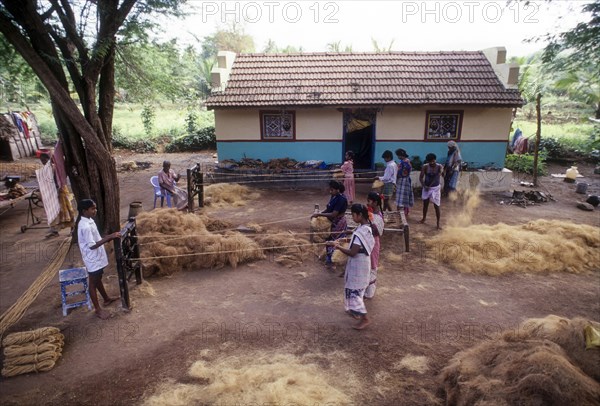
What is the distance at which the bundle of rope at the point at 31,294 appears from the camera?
536 centimetres

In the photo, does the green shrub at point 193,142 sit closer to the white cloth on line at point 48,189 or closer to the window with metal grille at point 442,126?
the window with metal grille at point 442,126

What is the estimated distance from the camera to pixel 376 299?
19.8 ft

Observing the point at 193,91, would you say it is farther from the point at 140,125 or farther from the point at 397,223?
the point at 140,125

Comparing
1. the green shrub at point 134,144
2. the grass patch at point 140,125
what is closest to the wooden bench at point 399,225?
the grass patch at point 140,125

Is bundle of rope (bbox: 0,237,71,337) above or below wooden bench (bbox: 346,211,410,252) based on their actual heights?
below

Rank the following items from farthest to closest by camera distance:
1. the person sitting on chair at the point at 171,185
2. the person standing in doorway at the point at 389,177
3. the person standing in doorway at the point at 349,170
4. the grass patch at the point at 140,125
→ the grass patch at the point at 140,125
the person standing in doorway at the point at 349,170
the person sitting on chair at the point at 171,185
the person standing in doorway at the point at 389,177

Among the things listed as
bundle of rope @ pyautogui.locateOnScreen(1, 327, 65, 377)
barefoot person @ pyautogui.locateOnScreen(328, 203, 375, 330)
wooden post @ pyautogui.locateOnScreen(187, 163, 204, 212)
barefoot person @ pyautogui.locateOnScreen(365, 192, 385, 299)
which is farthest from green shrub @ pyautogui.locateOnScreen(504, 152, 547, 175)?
bundle of rope @ pyautogui.locateOnScreen(1, 327, 65, 377)

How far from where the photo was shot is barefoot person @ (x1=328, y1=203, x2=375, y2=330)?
16.2 ft

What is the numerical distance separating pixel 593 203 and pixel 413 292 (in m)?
8.57

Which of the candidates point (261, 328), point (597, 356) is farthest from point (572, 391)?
point (261, 328)

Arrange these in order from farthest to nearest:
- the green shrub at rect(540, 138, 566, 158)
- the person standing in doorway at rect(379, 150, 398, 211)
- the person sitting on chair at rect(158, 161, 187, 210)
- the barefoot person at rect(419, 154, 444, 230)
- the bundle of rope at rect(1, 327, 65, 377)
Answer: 1. the green shrub at rect(540, 138, 566, 158)
2. the person sitting on chair at rect(158, 161, 187, 210)
3. the person standing in doorway at rect(379, 150, 398, 211)
4. the barefoot person at rect(419, 154, 444, 230)
5. the bundle of rope at rect(1, 327, 65, 377)

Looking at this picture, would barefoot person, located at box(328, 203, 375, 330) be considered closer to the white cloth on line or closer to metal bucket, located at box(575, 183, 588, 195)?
the white cloth on line

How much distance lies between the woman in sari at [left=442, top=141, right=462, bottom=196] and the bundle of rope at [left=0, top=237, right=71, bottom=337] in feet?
33.2

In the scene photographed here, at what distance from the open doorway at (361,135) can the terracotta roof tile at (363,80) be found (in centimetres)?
68
